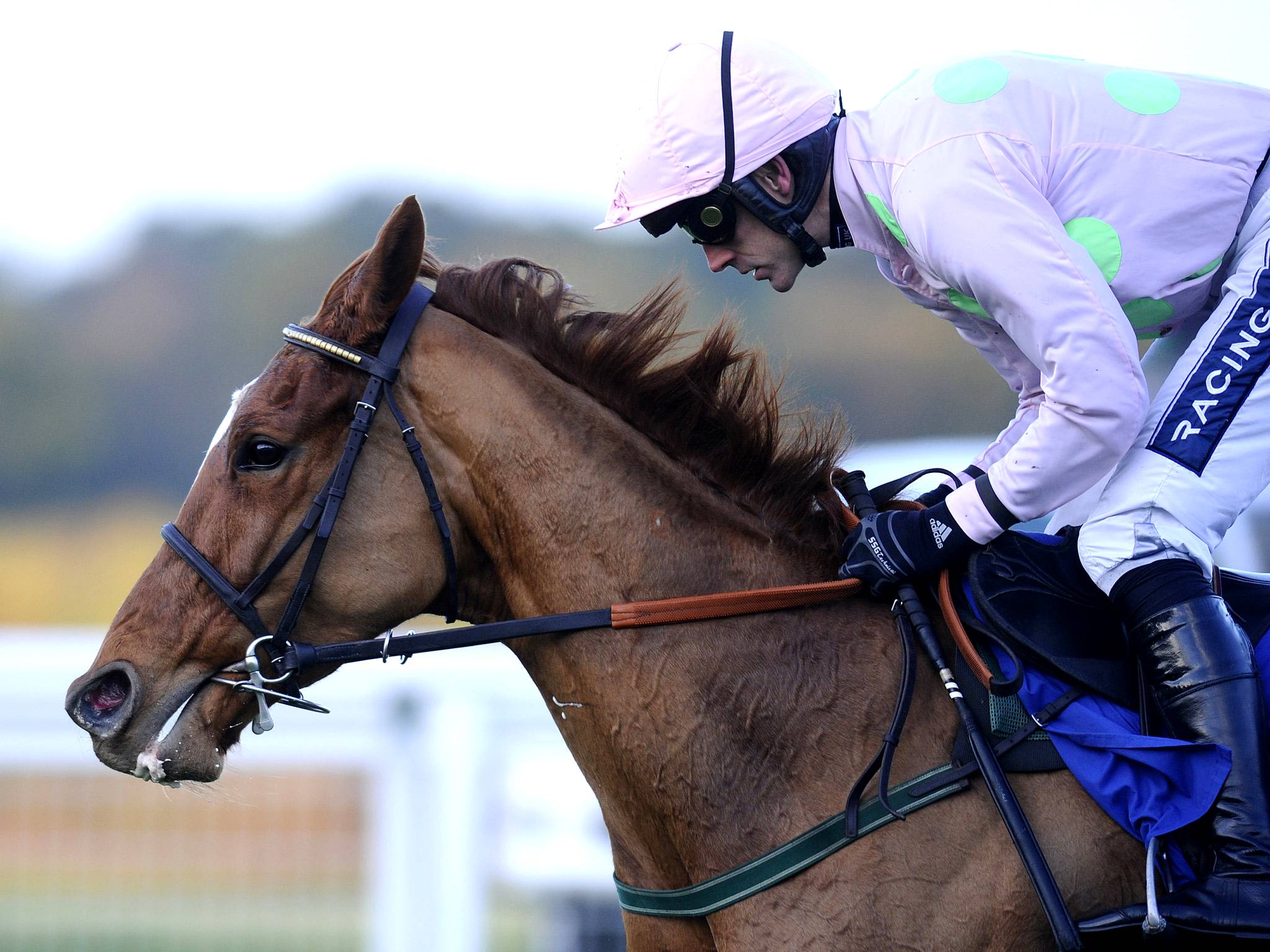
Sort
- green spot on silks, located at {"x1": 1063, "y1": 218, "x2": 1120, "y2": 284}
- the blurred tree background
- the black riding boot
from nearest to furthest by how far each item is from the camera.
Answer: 1. the black riding boot
2. green spot on silks, located at {"x1": 1063, "y1": 218, "x2": 1120, "y2": 284}
3. the blurred tree background

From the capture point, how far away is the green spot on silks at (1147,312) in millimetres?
2363

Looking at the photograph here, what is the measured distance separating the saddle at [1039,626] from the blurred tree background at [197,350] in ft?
70.7

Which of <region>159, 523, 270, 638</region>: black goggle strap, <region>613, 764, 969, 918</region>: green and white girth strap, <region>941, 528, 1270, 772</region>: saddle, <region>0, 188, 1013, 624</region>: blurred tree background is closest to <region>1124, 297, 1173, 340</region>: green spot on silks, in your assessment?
<region>941, 528, 1270, 772</region>: saddle

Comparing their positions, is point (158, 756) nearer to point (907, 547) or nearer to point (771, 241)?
point (907, 547)

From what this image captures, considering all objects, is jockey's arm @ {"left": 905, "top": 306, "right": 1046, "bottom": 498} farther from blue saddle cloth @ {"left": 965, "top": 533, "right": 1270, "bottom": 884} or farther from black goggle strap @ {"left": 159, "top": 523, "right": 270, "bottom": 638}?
black goggle strap @ {"left": 159, "top": 523, "right": 270, "bottom": 638}

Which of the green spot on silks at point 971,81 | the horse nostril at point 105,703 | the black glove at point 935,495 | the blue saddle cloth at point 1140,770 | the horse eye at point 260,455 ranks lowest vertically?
the horse nostril at point 105,703

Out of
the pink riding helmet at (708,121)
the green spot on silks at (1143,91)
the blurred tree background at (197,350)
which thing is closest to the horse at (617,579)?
the pink riding helmet at (708,121)

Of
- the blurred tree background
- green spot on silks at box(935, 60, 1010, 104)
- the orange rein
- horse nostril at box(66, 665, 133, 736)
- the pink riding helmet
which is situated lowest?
the blurred tree background

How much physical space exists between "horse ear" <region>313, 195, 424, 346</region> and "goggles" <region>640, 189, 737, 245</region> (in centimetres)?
Answer: 47

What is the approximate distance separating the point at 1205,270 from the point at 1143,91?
0.38 metres

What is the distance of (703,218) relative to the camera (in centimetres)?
248

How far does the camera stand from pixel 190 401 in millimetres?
29359

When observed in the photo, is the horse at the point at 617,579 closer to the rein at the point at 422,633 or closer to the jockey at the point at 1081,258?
the rein at the point at 422,633

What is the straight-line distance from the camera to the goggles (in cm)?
246
